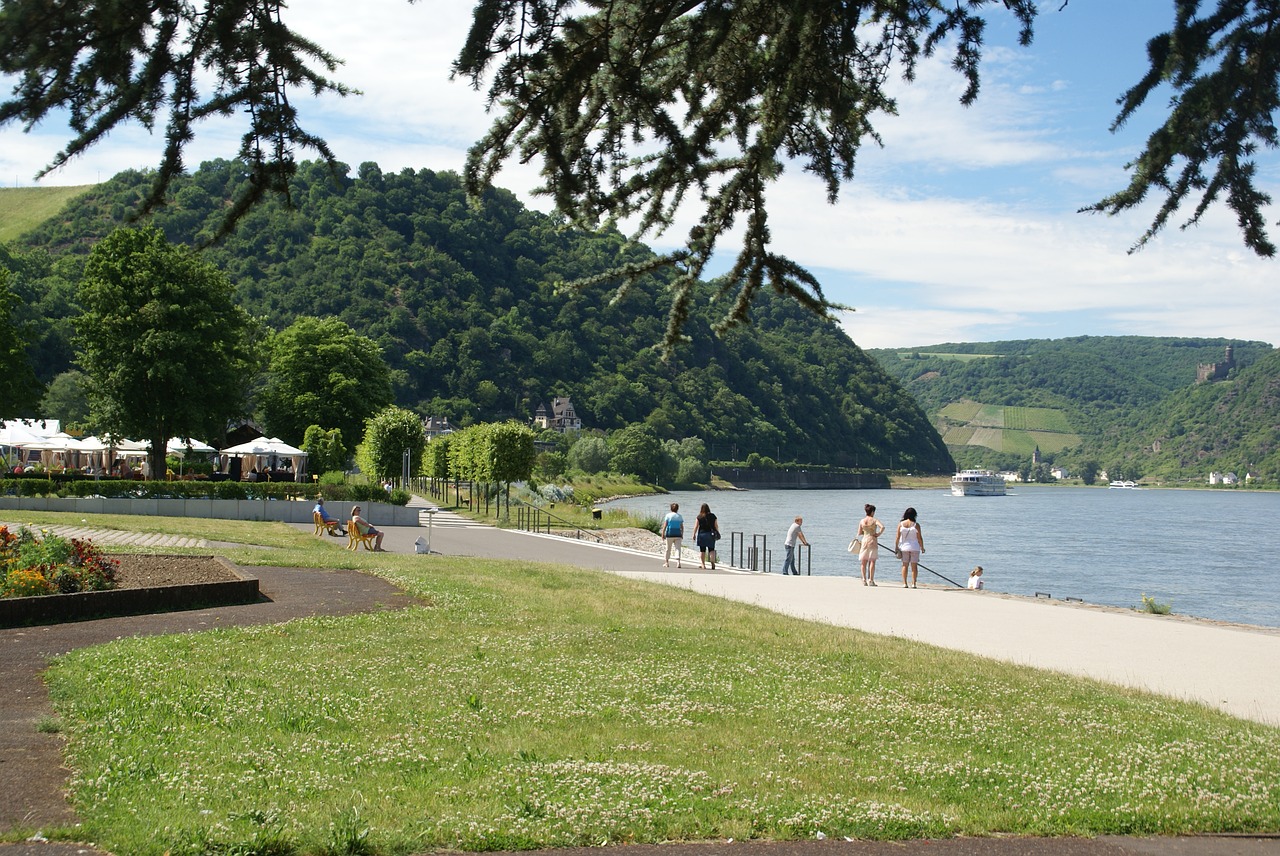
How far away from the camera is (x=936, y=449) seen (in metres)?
173

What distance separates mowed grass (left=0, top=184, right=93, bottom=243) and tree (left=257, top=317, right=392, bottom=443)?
82.0 metres

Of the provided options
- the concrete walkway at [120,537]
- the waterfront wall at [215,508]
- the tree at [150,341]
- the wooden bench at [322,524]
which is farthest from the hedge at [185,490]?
the concrete walkway at [120,537]

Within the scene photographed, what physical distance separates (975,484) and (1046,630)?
14274 centimetres

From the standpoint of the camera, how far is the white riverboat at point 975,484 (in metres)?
150

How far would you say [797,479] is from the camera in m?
142

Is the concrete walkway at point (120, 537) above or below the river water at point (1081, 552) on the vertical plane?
above

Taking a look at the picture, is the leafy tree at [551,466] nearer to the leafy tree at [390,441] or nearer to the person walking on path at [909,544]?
the leafy tree at [390,441]

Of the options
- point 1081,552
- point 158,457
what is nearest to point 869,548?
point 158,457

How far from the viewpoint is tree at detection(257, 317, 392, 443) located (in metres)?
63.5

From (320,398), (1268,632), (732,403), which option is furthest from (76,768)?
(732,403)

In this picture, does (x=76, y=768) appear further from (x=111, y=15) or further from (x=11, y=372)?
(x=11, y=372)

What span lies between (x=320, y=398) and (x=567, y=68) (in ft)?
201

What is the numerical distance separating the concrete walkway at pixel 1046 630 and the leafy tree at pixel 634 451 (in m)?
88.0

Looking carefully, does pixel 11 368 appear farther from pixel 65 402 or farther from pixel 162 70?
pixel 65 402
